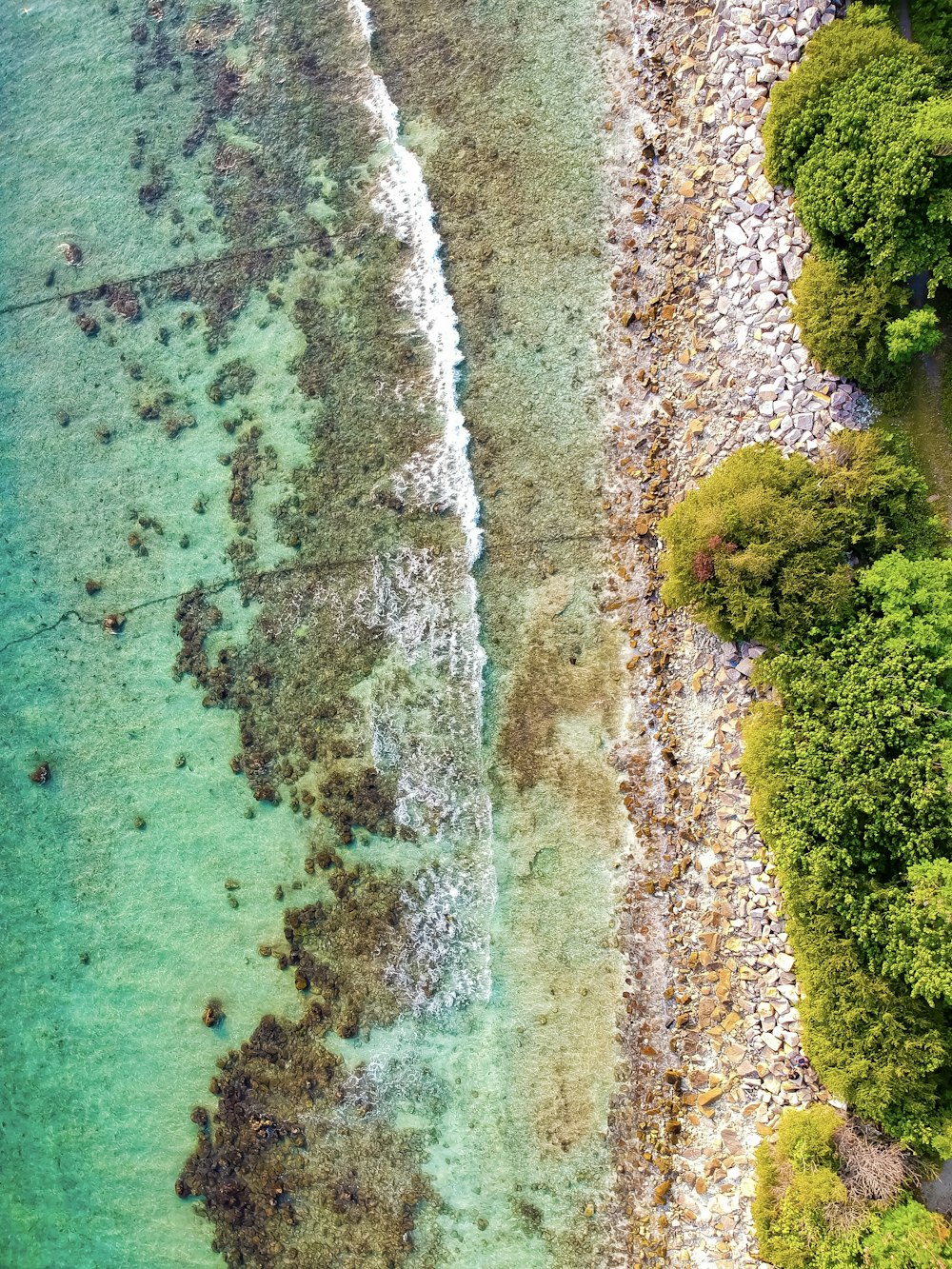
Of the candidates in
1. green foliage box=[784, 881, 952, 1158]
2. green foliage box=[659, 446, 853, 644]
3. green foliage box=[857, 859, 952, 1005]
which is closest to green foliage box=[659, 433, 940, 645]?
green foliage box=[659, 446, 853, 644]

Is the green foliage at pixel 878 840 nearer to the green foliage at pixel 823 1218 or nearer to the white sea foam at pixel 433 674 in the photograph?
the green foliage at pixel 823 1218

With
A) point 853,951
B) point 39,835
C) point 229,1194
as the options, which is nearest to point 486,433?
point 853,951

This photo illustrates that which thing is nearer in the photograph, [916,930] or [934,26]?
[916,930]

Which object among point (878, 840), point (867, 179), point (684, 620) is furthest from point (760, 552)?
point (867, 179)

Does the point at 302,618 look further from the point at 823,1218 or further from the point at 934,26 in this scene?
the point at 934,26

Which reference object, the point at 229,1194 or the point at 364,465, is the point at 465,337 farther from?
the point at 229,1194

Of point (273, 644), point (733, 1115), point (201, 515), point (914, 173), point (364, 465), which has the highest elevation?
point (914, 173)
